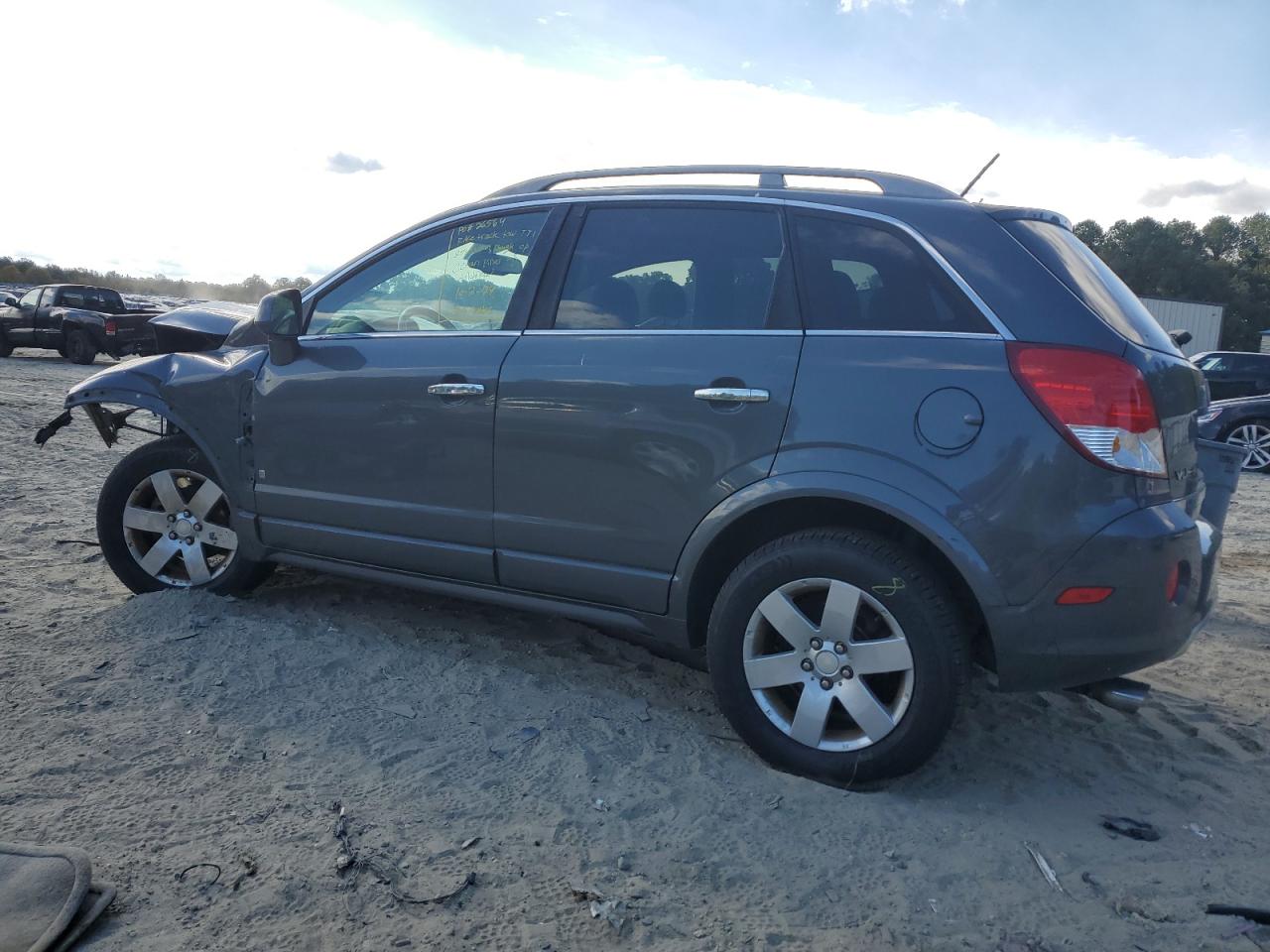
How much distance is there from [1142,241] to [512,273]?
160 feet

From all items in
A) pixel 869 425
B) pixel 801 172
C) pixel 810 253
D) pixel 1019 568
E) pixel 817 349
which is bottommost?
pixel 1019 568

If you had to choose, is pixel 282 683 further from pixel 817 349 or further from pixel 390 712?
pixel 817 349

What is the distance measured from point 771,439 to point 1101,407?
0.95 meters

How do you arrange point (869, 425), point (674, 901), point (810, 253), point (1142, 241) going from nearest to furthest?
1. point (674, 901)
2. point (869, 425)
3. point (810, 253)
4. point (1142, 241)

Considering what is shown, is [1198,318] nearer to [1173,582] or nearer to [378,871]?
[1173,582]

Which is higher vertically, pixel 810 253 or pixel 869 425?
pixel 810 253

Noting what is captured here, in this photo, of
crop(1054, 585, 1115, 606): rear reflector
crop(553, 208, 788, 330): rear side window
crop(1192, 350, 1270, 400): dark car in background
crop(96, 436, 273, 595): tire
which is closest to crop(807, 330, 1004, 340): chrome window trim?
crop(553, 208, 788, 330): rear side window

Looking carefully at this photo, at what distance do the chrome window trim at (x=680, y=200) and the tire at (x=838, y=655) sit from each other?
2.46ft

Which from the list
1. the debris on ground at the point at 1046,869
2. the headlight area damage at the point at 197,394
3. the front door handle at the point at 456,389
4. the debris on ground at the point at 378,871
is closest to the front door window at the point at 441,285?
the front door handle at the point at 456,389

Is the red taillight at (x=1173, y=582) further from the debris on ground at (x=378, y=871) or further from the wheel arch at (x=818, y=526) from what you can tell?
the debris on ground at (x=378, y=871)

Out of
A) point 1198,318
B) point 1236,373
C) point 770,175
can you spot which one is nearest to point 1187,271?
point 1198,318

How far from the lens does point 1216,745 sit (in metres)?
3.61

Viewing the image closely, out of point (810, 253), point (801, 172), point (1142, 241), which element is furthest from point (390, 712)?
point (1142, 241)

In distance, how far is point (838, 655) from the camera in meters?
3.08
